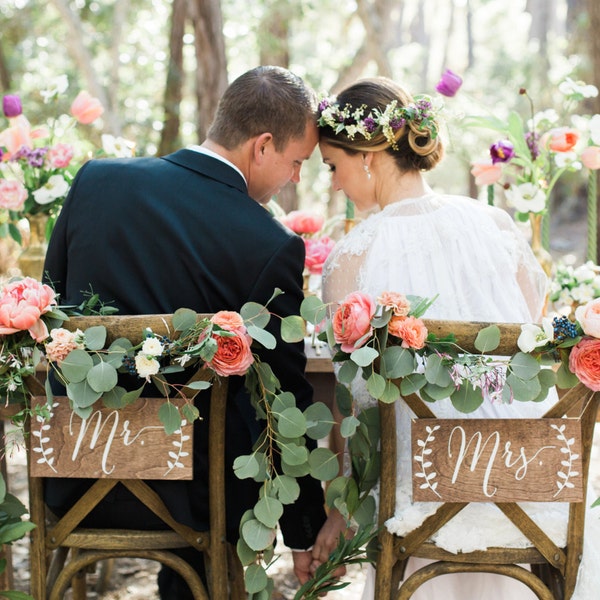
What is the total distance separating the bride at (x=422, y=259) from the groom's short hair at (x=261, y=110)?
0.08m

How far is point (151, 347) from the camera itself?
1.57 metres

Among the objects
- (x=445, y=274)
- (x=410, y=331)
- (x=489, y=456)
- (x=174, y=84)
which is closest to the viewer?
(x=410, y=331)

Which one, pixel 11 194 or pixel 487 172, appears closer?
pixel 11 194

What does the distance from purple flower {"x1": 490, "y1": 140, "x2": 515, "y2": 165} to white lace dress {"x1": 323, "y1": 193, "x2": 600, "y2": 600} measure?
0.72 metres

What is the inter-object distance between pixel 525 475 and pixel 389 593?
38 centimetres

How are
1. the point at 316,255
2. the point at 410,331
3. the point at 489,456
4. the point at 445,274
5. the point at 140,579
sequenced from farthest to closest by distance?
the point at 140,579
the point at 316,255
the point at 445,274
the point at 489,456
the point at 410,331

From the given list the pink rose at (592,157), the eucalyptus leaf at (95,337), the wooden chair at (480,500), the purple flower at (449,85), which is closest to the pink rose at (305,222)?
the purple flower at (449,85)

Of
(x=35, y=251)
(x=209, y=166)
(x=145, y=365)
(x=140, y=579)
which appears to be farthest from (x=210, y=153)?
(x=140, y=579)

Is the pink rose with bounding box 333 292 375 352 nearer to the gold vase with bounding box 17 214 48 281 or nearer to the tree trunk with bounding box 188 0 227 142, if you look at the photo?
the gold vase with bounding box 17 214 48 281

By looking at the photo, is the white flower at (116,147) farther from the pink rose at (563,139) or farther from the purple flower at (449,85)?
the pink rose at (563,139)

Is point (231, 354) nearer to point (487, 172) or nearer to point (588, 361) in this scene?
point (588, 361)

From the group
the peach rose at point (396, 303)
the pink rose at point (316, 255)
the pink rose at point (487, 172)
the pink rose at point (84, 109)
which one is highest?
the pink rose at point (84, 109)

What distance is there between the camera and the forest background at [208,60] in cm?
699

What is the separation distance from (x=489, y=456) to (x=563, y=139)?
57.4 inches
